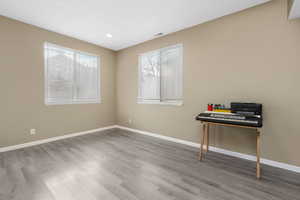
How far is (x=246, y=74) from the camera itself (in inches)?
90.5

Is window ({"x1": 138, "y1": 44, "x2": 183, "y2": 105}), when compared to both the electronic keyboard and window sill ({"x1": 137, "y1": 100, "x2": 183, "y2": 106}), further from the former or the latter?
the electronic keyboard

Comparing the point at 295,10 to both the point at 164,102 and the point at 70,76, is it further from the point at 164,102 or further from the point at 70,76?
the point at 70,76

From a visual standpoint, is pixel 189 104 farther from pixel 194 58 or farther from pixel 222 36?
pixel 222 36

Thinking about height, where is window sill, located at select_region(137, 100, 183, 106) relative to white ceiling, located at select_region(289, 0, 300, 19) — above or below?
below

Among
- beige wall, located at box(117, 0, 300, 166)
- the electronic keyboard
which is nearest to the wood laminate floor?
beige wall, located at box(117, 0, 300, 166)

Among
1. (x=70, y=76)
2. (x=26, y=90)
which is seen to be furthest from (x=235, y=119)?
(x=26, y=90)

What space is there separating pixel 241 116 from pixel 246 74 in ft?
2.74

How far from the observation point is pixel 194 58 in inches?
113

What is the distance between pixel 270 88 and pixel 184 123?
5.40 ft

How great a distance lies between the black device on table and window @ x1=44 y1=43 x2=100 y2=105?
3.29m

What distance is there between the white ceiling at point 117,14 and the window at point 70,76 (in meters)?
0.58

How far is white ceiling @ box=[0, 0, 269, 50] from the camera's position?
2.21m

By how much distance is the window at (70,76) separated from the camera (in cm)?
317

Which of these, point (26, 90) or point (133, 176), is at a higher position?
point (26, 90)
